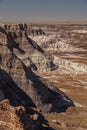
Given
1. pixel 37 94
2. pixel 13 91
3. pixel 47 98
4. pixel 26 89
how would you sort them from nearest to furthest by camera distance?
1. pixel 13 91
2. pixel 37 94
3. pixel 26 89
4. pixel 47 98

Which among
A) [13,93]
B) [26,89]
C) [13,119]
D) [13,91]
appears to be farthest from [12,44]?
[13,119]

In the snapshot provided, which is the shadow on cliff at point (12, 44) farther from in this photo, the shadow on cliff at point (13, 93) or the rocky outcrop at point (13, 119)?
the rocky outcrop at point (13, 119)

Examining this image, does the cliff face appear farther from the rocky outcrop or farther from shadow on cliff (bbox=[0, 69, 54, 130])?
the rocky outcrop

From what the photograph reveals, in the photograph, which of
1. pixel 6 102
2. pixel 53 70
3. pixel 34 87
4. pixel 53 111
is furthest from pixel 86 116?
pixel 53 70

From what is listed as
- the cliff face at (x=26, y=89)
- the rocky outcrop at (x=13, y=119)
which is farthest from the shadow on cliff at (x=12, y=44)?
the rocky outcrop at (x=13, y=119)

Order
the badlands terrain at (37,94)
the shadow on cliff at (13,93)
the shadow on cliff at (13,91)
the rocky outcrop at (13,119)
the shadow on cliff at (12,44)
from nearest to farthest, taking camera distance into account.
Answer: the rocky outcrop at (13,119), the badlands terrain at (37,94), the shadow on cliff at (13,93), the shadow on cliff at (13,91), the shadow on cliff at (12,44)

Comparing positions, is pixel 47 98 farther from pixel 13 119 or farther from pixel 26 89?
pixel 13 119

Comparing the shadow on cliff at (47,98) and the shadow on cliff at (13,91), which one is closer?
the shadow on cliff at (13,91)

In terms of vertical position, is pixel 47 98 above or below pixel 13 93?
below

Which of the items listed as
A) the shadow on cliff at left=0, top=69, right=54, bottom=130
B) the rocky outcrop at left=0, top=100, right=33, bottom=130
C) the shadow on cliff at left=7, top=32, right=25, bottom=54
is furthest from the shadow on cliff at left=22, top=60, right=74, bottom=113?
the shadow on cliff at left=7, top=32, right=25, bottom=54

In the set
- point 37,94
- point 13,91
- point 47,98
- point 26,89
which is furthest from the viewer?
point 47,98

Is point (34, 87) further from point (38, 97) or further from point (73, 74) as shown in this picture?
point (73, 74)
